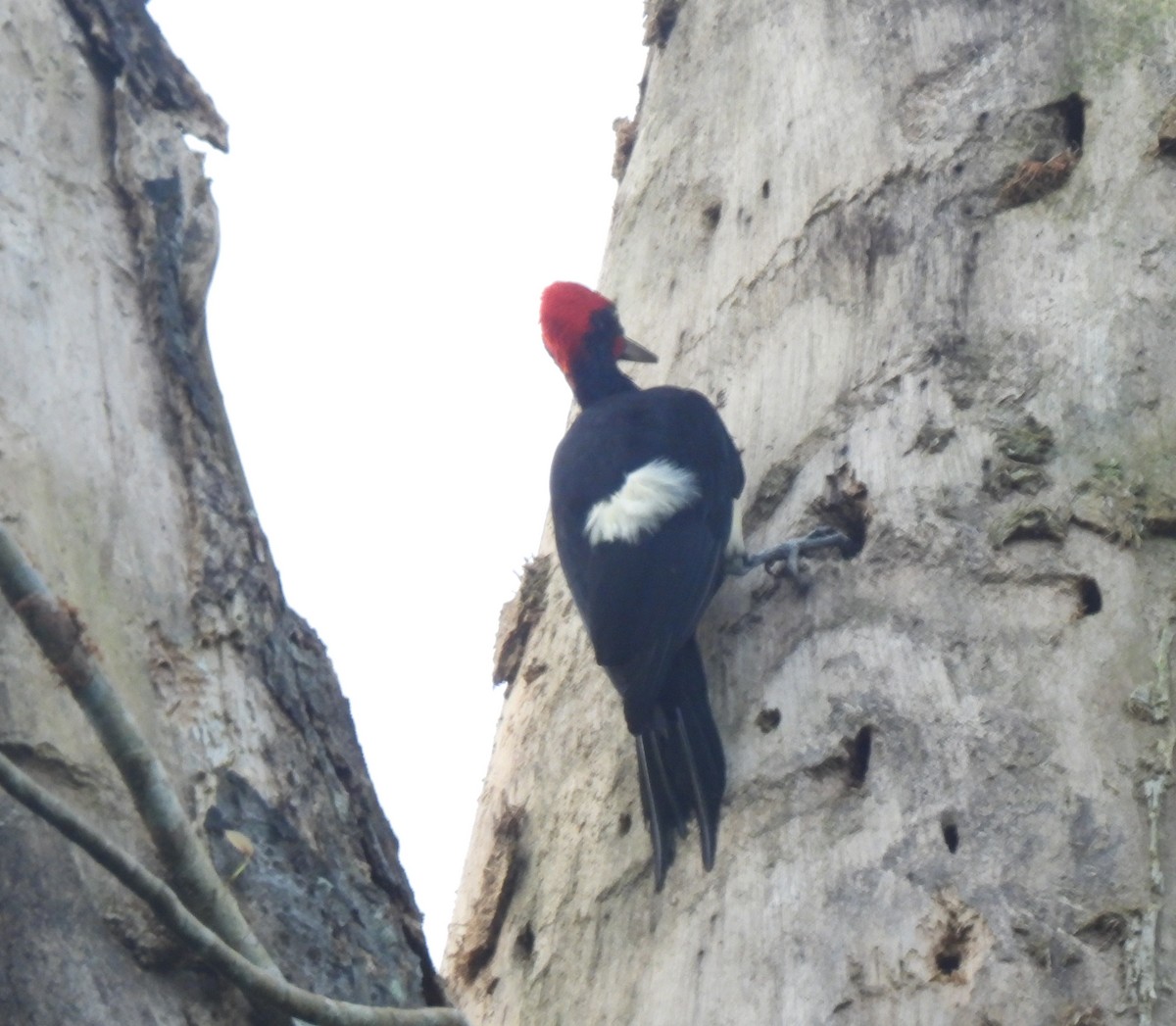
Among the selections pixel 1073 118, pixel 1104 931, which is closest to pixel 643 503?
pixel 1073 118

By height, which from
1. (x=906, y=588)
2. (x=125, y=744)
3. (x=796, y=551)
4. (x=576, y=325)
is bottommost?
(x=125, y=744)

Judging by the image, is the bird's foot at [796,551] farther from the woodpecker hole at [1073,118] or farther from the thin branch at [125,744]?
the thin branch at [125,744]

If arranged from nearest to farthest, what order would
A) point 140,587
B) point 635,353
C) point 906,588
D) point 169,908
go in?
1. point 169,908
2. point 140,587
3. point 906,588
4. point 635,353

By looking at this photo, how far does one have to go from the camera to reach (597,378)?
4.57 meters

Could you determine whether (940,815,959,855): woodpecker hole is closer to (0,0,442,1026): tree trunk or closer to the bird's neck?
(0,0,442,1026): tree trunk

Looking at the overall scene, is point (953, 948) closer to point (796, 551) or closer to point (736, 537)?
point (796, 551)

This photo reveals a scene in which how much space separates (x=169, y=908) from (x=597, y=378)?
122 inches

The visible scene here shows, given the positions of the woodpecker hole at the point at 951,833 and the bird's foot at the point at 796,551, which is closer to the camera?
the woodpecker hole at the point at 951,833

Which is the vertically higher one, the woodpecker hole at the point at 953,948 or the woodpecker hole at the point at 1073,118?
the woodpecker hole at the point at 1073,118

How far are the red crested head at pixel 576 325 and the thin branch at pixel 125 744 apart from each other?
254cm

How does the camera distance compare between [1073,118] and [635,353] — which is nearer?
[1073,118]

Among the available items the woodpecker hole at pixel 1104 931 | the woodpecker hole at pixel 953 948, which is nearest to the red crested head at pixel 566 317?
the woodpecker hole at pixel 953 948

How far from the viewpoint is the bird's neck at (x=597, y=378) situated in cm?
449

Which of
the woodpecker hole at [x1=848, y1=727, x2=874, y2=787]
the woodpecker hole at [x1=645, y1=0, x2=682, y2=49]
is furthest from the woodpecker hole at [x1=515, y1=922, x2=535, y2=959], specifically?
the woodpecker hole at [x1=645, y1=0, x2=682, y2=49]
